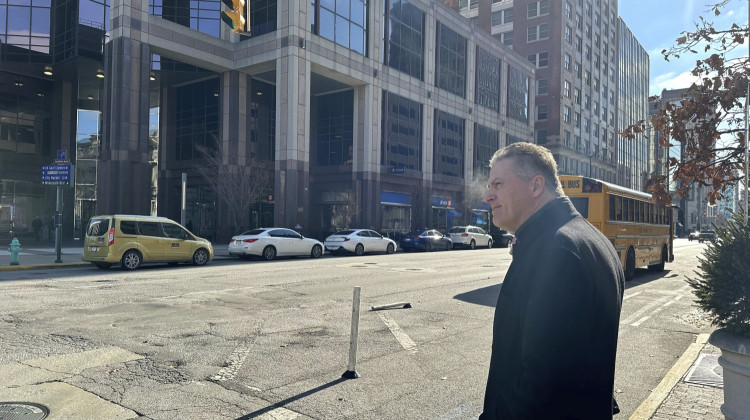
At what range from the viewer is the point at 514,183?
88.9 inches

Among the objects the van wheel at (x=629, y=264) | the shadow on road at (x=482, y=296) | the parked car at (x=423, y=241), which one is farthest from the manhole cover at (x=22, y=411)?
the parked car at (x=423, y=241)

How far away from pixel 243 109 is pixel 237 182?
7620mm

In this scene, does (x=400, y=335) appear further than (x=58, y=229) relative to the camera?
No

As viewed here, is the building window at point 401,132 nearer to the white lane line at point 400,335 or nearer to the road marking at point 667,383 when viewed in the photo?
the white lane line at point 400,335

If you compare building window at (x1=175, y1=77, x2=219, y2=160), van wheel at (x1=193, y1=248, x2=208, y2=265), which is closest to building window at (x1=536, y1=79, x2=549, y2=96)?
building window at (x1=175, y1=77, x2=219, y2=160)

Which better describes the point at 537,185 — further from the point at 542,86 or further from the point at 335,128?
the point at 542,86

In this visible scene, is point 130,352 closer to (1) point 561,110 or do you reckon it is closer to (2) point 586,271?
(2) point 586,271

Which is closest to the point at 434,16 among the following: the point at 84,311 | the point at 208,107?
the point at 208,107

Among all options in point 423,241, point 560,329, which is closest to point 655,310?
point 560,329

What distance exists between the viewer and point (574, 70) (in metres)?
71.9

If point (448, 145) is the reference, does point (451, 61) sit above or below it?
above

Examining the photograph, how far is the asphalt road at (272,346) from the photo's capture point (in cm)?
478

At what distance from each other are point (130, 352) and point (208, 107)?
37.2 metres

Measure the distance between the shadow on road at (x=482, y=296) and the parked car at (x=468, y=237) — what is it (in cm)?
2232
